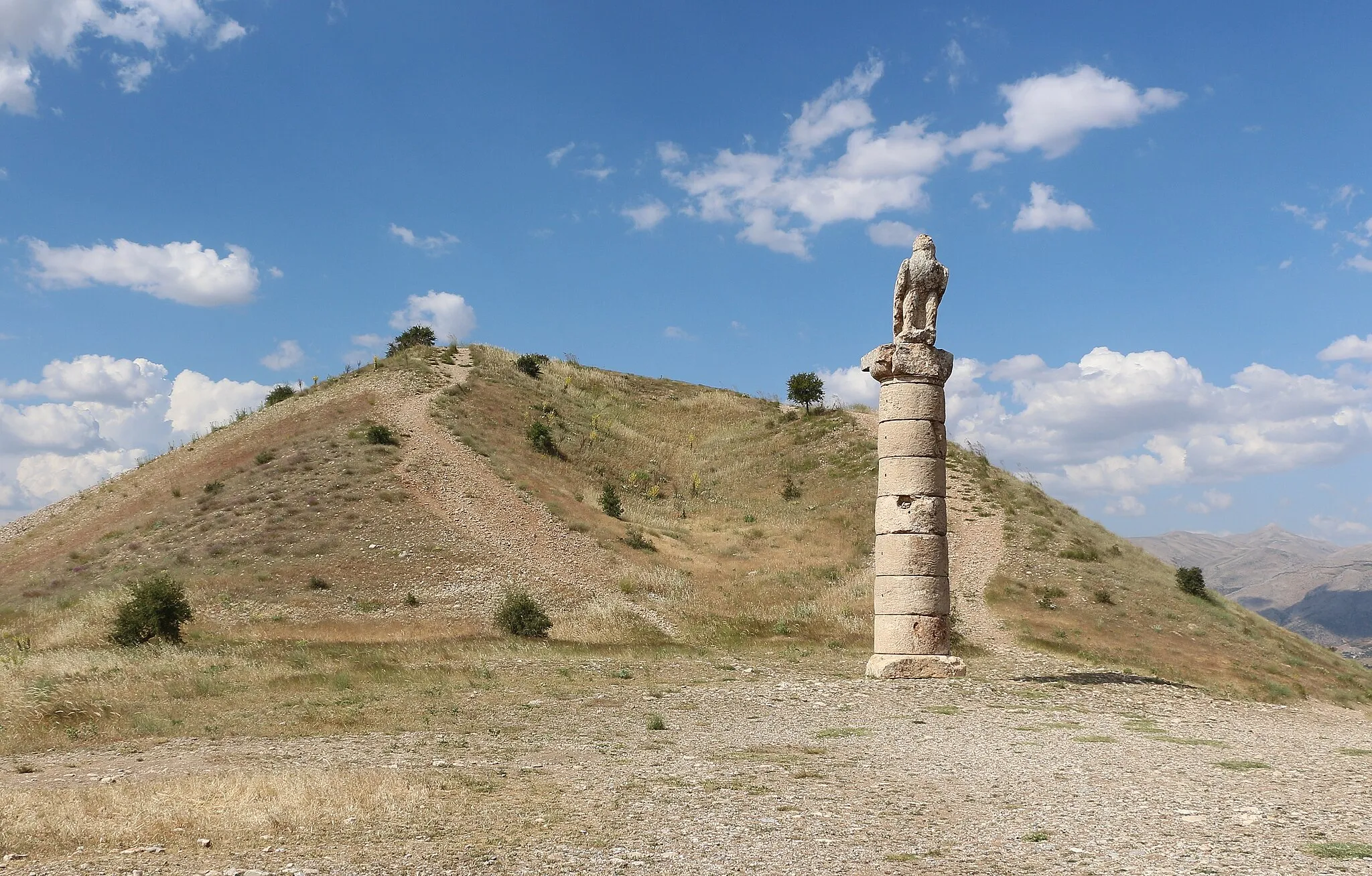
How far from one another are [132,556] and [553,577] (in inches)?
508

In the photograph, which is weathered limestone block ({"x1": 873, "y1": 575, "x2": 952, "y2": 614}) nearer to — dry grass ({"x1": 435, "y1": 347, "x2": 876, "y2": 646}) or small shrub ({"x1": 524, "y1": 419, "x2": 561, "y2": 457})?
dry grass ({"x1": 435, "y1": 347, "x2": 876, "y2": 646})

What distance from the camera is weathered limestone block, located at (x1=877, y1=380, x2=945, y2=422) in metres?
16.7

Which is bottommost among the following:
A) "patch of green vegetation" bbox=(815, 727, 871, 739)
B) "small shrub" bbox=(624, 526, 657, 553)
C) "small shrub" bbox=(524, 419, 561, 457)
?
"patch of green vegetation" bbox=(815, 727, 871, 739)

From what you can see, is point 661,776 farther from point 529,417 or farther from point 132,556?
point 529,417

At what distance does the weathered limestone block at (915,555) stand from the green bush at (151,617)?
14.6 metres

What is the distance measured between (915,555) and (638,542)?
57.7ft

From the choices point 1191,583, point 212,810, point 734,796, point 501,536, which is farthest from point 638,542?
point 212,810

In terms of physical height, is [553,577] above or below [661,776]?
above

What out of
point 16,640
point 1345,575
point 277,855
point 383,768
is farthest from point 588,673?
point 1345,575

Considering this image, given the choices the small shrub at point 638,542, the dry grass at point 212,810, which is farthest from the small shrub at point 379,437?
the dry grass at point 212,810

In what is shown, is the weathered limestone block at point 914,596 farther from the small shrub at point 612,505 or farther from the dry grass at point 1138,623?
the small shrub at point 612,505

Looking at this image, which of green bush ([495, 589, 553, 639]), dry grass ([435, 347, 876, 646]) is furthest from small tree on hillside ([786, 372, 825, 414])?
green bush ([495, 589, 553, 639])

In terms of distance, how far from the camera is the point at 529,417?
156 ft

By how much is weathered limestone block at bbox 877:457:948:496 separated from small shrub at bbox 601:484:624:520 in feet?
68.7
